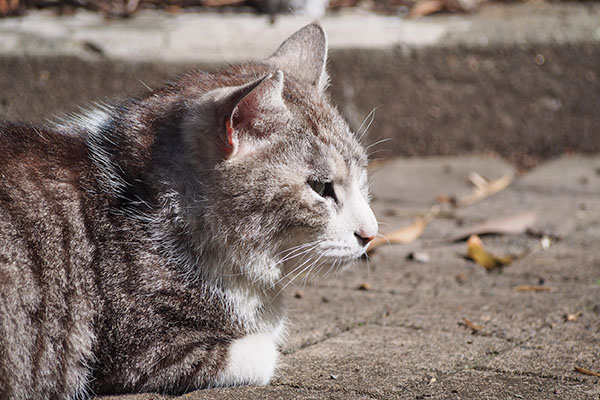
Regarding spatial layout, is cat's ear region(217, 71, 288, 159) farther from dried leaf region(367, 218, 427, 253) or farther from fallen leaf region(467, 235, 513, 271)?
dried leaf region(367, 218, 427, 253)

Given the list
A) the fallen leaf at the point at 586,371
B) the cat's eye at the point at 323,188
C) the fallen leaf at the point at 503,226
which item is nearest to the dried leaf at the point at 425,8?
the fallen leaf at the point at 503,226

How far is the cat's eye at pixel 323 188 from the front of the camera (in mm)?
2461

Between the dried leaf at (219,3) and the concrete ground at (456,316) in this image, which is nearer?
the concrete ground at (456,316)

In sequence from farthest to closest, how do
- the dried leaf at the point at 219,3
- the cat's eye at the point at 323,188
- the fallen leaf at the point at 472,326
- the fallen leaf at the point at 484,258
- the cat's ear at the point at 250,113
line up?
the dried leaf at the point at 219,3 → the fallen leaf at the point at 484,258 → the fallen leaf at the point at 472,326 → the cat's eye at the point at 323,188 → the cat's ear at the point at 250,113

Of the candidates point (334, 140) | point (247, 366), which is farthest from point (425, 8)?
point (247, 366)

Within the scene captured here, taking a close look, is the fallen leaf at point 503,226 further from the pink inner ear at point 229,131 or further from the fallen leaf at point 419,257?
the pink inner ear at point 229,131

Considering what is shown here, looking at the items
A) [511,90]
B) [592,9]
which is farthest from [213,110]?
[592,9]

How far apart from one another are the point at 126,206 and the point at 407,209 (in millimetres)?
2608

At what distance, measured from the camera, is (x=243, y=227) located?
239cm

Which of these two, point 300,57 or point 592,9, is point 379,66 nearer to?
point 592,9

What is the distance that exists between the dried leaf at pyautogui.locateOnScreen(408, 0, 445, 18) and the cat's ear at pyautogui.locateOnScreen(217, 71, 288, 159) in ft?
10.8

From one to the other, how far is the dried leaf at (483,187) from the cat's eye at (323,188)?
2.42 metres

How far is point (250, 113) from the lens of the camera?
7.77ft

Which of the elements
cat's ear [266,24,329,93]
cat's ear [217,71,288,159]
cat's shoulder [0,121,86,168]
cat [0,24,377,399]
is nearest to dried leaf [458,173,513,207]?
cat's ear [266,24,329,93]
